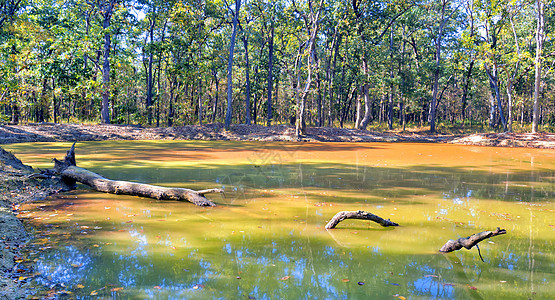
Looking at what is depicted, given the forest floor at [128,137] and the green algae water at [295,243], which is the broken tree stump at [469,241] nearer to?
the green algae water at [295,243]

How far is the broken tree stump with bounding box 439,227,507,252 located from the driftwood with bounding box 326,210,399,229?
112 centimetres

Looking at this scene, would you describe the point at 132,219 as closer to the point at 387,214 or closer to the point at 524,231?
the point at 387,214

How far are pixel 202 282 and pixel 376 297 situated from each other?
1881mm

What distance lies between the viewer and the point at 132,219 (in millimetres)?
6359

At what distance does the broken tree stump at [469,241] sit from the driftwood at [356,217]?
44.1 inches

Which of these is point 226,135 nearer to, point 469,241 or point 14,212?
point 14,212

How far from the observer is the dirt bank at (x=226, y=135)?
23266 mm

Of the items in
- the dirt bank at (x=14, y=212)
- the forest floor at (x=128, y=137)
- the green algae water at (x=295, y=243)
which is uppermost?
the forest floor at (x=128, y=137)

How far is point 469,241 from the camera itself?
178 inches

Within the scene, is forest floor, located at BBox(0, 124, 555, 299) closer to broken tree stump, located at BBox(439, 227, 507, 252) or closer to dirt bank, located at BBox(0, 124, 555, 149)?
dirt bank, located at BBox(0, 124, 555, 149)

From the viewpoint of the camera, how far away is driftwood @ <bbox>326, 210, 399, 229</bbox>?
566 cm

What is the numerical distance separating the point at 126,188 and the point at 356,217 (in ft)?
17.3

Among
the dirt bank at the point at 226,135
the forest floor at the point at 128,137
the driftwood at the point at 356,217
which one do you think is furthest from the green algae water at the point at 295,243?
the dirt bank at the point at 226,135

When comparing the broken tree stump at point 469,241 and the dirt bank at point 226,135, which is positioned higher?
the dirt bank at point 226,135
